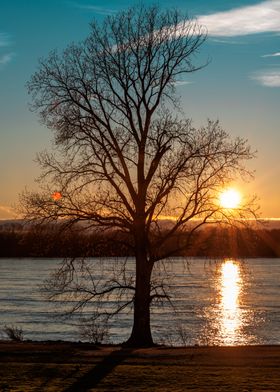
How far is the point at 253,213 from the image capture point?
26.1 metres

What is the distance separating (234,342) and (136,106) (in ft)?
71.1

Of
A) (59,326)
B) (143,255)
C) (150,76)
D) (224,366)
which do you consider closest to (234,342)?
(59,326)

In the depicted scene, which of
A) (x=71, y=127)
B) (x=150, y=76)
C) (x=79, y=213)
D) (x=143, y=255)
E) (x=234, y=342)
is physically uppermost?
(x=150, y=76)

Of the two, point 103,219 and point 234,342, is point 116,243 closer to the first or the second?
point 103,219

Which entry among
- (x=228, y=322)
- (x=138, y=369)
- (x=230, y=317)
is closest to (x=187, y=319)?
(x=228, y=322)

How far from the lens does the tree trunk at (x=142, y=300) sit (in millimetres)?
25878

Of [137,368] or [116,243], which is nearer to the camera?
[137,368]

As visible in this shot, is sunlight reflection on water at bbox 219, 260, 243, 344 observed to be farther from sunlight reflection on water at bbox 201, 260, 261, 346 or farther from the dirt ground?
the dirt ground

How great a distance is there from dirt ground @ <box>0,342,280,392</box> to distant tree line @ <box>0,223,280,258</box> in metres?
4.51

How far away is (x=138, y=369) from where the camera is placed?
57.2ft

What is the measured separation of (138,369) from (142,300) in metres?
8.73

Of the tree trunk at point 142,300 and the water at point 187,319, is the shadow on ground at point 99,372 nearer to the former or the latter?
the tree trunk at point 142,300

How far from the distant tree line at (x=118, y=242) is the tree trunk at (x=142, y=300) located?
54 cm

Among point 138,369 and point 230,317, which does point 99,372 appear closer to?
point 138,369
